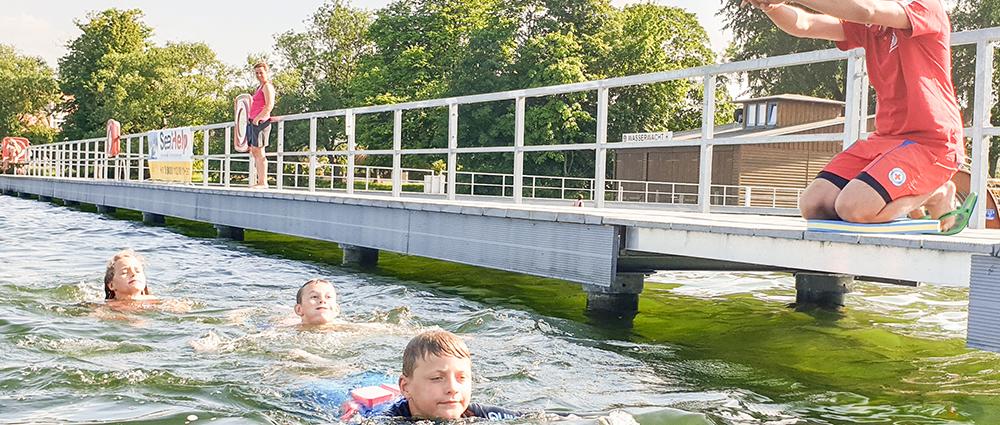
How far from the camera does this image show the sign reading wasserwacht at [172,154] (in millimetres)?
18922

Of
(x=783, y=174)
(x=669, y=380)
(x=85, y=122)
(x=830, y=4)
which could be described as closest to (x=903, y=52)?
(x=830, y=4)

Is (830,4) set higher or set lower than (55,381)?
higher

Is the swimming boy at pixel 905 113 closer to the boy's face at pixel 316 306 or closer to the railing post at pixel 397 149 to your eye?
the boy's face at pixel 316 306

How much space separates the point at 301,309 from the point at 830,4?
372cm

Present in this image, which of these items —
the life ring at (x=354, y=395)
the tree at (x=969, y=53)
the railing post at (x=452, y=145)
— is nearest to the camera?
the life ring at (x=354, y=395)

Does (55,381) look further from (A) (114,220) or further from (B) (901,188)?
(A) (114,220)

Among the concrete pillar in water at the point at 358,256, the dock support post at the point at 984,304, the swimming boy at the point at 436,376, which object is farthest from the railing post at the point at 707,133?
the concrete pillar in water at the point at 358,256

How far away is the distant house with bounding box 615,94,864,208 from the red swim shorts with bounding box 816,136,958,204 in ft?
82.5

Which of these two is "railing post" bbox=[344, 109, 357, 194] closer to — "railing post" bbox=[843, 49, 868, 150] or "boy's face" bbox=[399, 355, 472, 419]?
"railing post" bbox=[843, 49, 868, 150]

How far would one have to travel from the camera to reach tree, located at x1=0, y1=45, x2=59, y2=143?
67312 mm

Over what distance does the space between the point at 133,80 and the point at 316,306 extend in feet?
191

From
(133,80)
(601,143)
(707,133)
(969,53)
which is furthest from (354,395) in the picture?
(133,80)

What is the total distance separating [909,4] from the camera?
4812 millimetres

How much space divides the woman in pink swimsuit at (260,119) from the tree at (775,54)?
28298 mm
